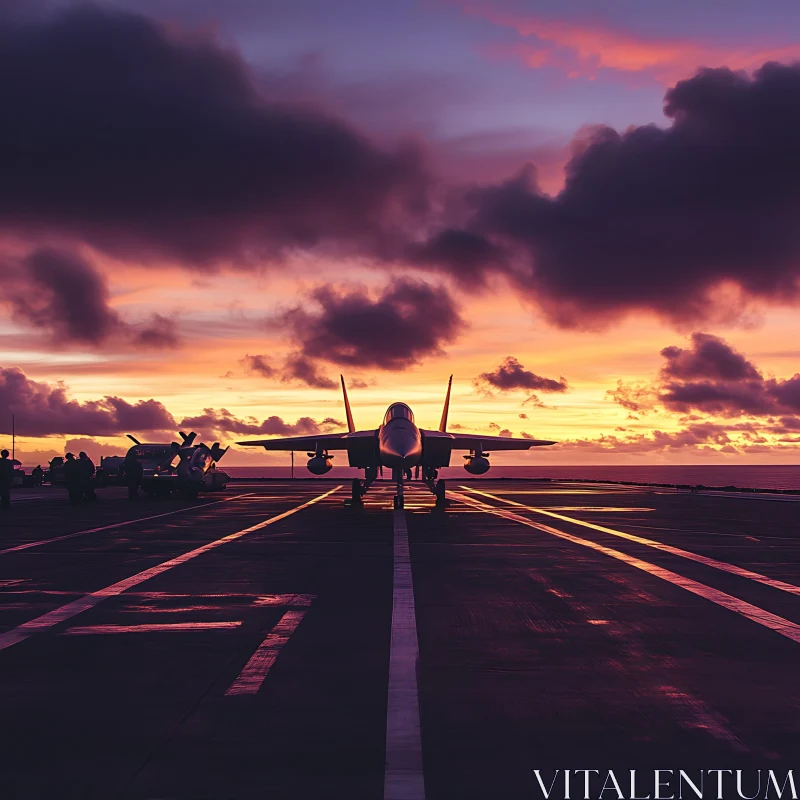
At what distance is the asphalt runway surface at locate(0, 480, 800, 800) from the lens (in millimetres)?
5445

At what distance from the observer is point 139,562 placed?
55.4 ft

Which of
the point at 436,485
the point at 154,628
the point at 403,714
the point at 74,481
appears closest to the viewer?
the point at 403,714

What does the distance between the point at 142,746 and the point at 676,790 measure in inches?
127

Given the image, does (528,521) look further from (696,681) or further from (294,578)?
(696,681)

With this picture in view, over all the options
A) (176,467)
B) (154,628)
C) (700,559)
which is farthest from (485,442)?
(154,628)

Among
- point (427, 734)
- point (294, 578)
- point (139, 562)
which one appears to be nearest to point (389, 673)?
point (427, 734)

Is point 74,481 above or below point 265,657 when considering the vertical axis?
above

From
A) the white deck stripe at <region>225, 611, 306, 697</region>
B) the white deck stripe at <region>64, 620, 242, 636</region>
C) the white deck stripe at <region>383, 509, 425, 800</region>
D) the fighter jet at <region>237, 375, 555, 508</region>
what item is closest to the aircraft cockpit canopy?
the fighter jet at <region>237, 375, 555, 508</region>

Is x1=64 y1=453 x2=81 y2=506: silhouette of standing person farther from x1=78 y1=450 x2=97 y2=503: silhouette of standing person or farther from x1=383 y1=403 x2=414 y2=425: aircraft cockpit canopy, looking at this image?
x1=383 y1=403 x2=414 y2=425: aircraft cockpit canopy

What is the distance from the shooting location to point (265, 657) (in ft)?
27.9

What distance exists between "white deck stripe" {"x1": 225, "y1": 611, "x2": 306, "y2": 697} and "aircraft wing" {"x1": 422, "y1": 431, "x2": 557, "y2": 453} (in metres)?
26.8

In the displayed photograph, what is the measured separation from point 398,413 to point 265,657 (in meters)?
25.3

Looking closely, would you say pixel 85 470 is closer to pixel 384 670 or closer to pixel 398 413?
pixel 398 413

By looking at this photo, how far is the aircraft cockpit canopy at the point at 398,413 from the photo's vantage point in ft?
110
